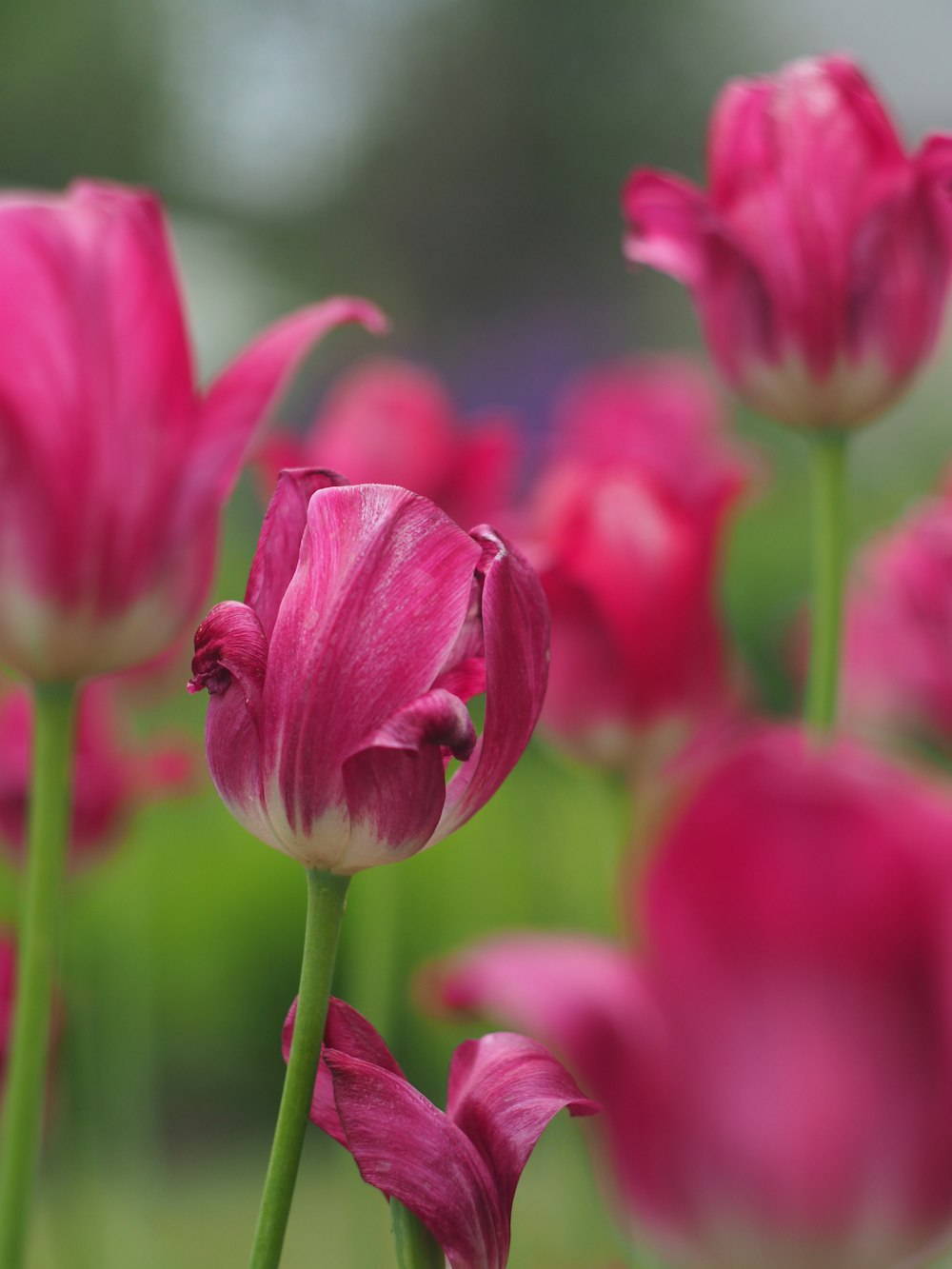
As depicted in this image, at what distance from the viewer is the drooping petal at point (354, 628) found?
13 centimetres

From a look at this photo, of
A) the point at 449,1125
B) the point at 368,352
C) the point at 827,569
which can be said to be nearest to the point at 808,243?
the point at 827,569

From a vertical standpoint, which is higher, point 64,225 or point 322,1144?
point 64,225

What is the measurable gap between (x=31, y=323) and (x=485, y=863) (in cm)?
66

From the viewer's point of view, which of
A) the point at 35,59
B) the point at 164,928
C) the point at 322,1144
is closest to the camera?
the point at 322,1144

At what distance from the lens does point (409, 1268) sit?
129mm

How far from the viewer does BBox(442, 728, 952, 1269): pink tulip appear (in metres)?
0.10

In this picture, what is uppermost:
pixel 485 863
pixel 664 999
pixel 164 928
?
pixel 664 999

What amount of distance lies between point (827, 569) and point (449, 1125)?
0.12 meters

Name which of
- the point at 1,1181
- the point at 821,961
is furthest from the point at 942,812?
the point at 1,1181

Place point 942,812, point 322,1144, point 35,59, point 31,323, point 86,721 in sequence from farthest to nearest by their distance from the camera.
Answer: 1. point 35,59
2. point 322,1144
3. point 86,721
4. point 31,323
5. point 942,812

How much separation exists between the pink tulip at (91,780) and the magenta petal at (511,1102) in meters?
0.23

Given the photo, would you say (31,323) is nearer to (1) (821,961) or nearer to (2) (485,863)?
(1) (821,961)

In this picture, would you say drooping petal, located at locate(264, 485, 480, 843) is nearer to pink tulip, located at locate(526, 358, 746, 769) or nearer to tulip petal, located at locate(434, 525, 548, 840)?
tulip petal, located at locate(434, 525, 548, 840)

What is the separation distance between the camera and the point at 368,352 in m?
3.38
